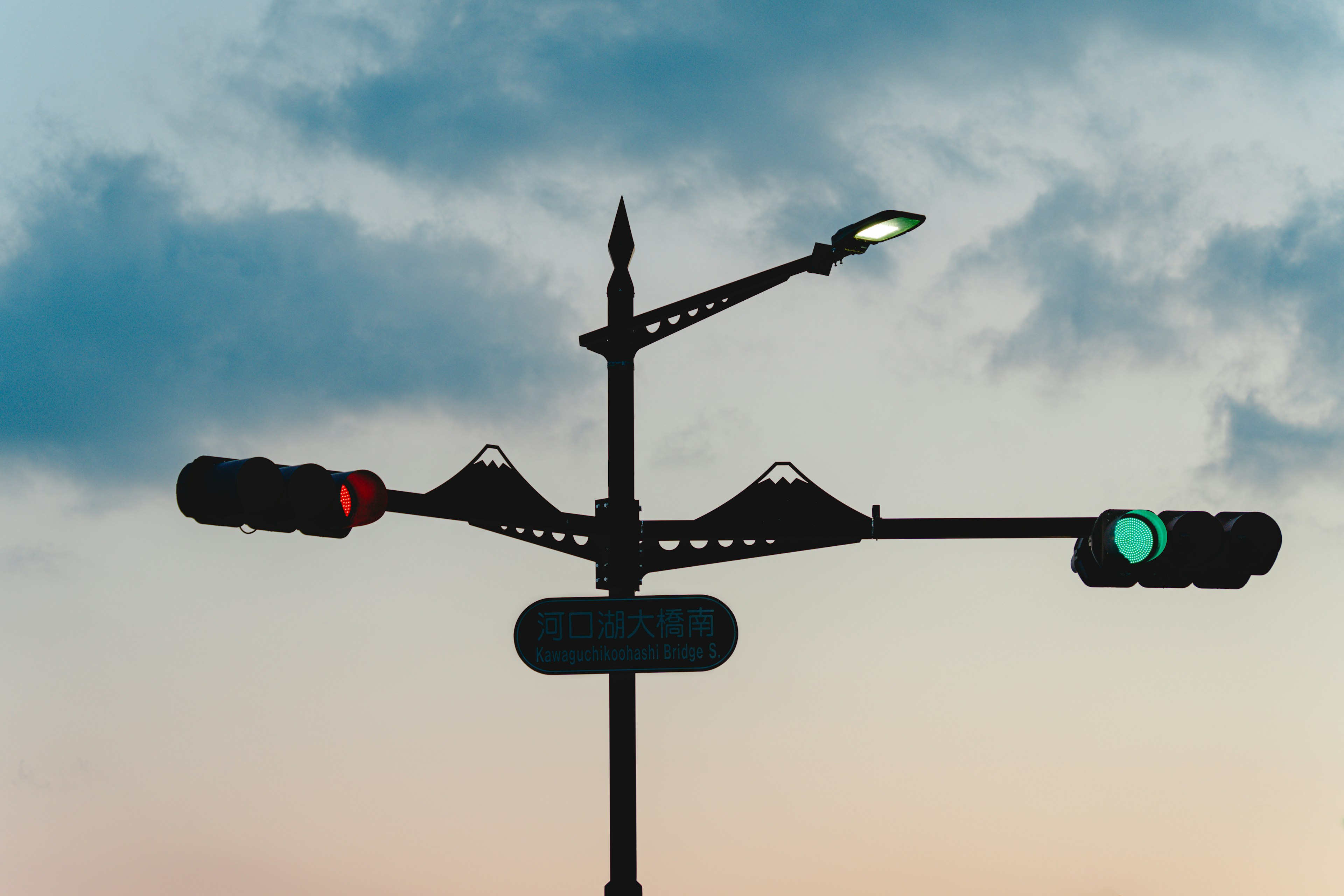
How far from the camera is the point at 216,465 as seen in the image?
6547 mm

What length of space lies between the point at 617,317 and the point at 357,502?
2924 mm

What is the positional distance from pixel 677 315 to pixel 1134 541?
379cm

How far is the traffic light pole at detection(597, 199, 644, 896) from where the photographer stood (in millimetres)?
9094

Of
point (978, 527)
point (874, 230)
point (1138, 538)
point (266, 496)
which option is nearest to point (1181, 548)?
point (1138, 538)

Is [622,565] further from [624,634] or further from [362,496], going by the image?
[362,496]

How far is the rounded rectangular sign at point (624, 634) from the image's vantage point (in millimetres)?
8688

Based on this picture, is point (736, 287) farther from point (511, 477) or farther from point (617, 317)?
point (511, 477)

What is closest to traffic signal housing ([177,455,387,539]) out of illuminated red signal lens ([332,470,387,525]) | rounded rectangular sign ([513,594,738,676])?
illuminated red signal lens ([332,470,387,525])

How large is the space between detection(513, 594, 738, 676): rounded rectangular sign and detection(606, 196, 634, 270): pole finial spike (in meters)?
2.78

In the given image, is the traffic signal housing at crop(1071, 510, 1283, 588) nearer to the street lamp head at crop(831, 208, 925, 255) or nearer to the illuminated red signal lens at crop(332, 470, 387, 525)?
the street lamp head at crop(831, 208, 925, 255)

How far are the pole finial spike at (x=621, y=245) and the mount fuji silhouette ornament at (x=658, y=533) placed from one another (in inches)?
0.5

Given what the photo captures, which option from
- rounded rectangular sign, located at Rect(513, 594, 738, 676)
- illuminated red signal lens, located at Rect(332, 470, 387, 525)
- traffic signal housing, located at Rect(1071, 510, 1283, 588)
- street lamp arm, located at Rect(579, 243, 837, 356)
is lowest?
rounded rectangular sign, located at Rect(513, 594, 738, 676)

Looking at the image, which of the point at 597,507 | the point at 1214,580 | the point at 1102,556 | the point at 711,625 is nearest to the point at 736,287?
the point at 597,507

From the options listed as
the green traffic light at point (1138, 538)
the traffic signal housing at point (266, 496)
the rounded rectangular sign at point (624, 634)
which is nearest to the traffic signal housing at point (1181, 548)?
the green traffic light at point (1138, 538)
